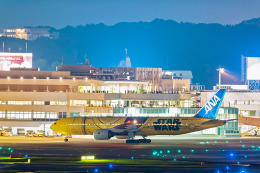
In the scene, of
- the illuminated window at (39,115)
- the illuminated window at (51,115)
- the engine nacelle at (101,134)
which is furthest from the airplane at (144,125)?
the illuminated window at (39,115)

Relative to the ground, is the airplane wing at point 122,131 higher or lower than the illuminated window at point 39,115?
lower

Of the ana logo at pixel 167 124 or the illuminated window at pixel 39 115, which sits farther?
the illuminated window at pixel 39 115

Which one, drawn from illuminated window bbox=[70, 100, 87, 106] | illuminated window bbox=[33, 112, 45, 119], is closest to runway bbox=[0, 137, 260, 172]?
illuminated window bbox=[70, 100, 87, 106]

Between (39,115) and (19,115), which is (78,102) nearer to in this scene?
(39,115)

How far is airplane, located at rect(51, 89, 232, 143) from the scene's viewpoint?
103 meters

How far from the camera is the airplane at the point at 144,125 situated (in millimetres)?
102938

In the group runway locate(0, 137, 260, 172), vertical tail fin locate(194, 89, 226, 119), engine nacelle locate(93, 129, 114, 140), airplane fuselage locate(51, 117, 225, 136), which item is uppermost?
vertical tail fin locate(194, 89, 226, 119)

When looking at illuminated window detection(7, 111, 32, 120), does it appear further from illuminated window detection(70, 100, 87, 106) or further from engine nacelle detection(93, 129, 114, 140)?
engine nacelle detection(93, 129, 114, 140)

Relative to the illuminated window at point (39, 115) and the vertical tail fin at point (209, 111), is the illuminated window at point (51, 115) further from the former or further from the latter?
the vertical tail fin at point (209, 111)

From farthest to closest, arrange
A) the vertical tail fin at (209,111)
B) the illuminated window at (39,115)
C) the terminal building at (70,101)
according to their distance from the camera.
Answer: the illuminated window at (39,115)
the terminal building at (70,101)
the vertical tail fin at (209,111)

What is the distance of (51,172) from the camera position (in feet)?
196

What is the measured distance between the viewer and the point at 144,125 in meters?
104

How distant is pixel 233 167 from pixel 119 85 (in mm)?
102979

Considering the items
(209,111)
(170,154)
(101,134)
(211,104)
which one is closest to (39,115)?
(101,134)
